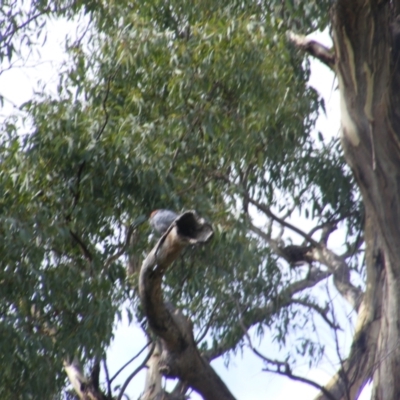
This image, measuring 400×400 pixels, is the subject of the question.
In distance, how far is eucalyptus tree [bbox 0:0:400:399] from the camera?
4867 mm

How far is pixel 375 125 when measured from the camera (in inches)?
192

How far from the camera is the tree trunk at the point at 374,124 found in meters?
4.71

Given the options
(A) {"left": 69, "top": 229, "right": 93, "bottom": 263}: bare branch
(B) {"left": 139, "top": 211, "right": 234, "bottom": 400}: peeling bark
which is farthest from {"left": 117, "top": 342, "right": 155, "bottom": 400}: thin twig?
(B) {"left": 139, "top": 211, "right": 234, "bottom": 400}: peeling bark

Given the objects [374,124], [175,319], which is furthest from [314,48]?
[175,319]

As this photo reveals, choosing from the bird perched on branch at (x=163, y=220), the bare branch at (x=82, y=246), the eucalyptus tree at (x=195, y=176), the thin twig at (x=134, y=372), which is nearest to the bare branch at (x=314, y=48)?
the eucalyptus tree at (x=195, y=176)

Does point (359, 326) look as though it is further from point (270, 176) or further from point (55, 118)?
point (55, 118)

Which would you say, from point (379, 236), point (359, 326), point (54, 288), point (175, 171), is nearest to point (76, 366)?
point (54, 288)

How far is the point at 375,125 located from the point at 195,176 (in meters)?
1.36

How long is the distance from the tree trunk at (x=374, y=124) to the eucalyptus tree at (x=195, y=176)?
1 centimetres

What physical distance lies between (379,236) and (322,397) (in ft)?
3.94

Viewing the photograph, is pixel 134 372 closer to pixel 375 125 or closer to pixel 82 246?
pixel 82 246

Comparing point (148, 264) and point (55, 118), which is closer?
point (148, 264)

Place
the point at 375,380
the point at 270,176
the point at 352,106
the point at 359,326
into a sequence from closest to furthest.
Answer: the point at 375,380
the point at 352,106
the point at 359,326
the point at 270,176

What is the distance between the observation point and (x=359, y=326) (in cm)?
539
